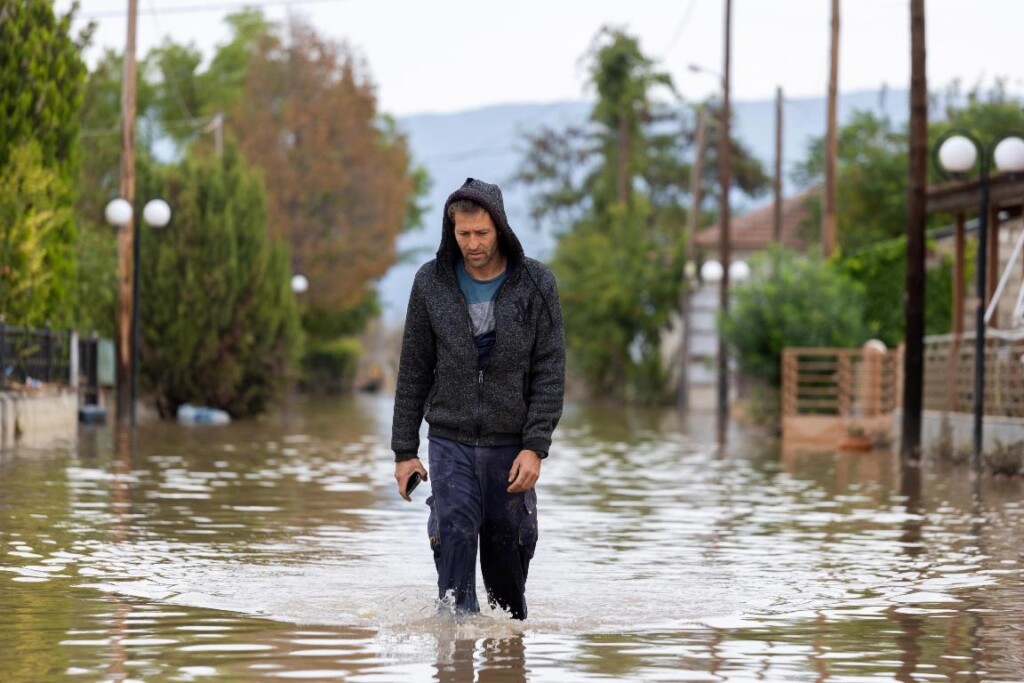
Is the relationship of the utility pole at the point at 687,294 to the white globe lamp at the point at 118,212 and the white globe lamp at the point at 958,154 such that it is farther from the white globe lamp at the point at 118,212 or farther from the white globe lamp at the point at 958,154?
the white globe lamp at the point at 958,154

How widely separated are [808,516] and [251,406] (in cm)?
2165

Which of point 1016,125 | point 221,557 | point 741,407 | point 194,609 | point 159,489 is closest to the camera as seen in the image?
point 194,609

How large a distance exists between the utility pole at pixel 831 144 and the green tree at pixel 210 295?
1206 centimetres

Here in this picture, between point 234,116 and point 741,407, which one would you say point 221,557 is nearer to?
point 741,407

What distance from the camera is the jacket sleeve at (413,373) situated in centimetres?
865

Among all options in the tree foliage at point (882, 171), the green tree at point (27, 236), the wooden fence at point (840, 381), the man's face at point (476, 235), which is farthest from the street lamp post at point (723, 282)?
the man's face at point (476, 235)

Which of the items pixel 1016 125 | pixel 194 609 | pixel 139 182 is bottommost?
pixel 194 609

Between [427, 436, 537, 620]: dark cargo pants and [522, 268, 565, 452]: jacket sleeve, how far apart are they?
19cm

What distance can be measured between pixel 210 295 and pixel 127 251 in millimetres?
1956

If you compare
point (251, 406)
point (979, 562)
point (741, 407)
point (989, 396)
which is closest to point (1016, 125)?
point (741, 407)

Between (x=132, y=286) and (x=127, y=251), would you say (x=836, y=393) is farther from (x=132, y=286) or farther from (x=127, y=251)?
(x=127, y=251)

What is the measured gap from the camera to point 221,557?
1222 centimetres

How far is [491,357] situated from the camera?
338 inches

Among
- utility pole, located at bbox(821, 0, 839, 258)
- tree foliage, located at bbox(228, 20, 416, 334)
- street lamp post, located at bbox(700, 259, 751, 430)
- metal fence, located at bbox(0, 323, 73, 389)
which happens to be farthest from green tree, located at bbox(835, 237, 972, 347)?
tree foliage, located at bbox(228, 20, 416, 334)
